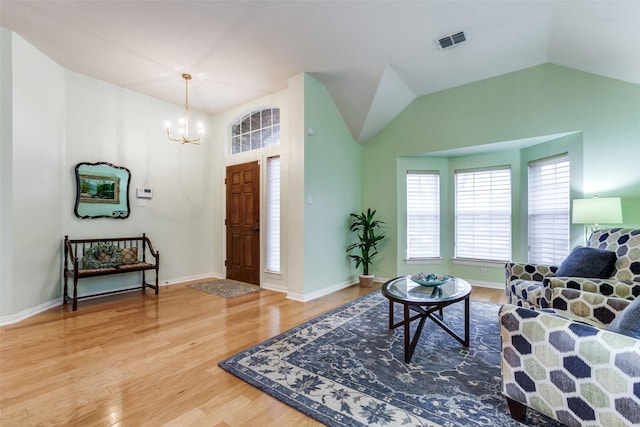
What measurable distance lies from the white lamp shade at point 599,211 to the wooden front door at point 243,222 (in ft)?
13.6

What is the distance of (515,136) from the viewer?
12.6 feet

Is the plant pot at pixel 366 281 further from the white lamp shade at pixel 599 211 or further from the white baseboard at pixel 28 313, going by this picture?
the white baseboard at pixel 28 313

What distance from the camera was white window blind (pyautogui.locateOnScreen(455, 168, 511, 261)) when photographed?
444 cm

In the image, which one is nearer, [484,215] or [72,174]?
[72,174]

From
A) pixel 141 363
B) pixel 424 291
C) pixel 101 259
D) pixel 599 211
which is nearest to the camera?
pixel 141 363

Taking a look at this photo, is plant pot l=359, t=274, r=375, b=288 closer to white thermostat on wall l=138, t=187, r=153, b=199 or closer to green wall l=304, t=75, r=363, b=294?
green wall l=304, t=75, r=363, b=294

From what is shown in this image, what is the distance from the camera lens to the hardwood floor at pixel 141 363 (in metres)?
1.65

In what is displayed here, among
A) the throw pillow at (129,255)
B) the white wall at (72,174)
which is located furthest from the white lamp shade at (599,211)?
the throw pillow at (129,255)

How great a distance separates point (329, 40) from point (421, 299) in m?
2.88

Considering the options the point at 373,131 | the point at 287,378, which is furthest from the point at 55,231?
the point at 373,131

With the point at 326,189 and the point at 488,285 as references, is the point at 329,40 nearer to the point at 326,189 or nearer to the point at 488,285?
the point at 326,189

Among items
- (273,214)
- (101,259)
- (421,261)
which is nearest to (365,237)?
(421,261)

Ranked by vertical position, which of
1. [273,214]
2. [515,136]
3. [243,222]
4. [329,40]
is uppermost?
[329,40]

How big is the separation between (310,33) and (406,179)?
110 inches
